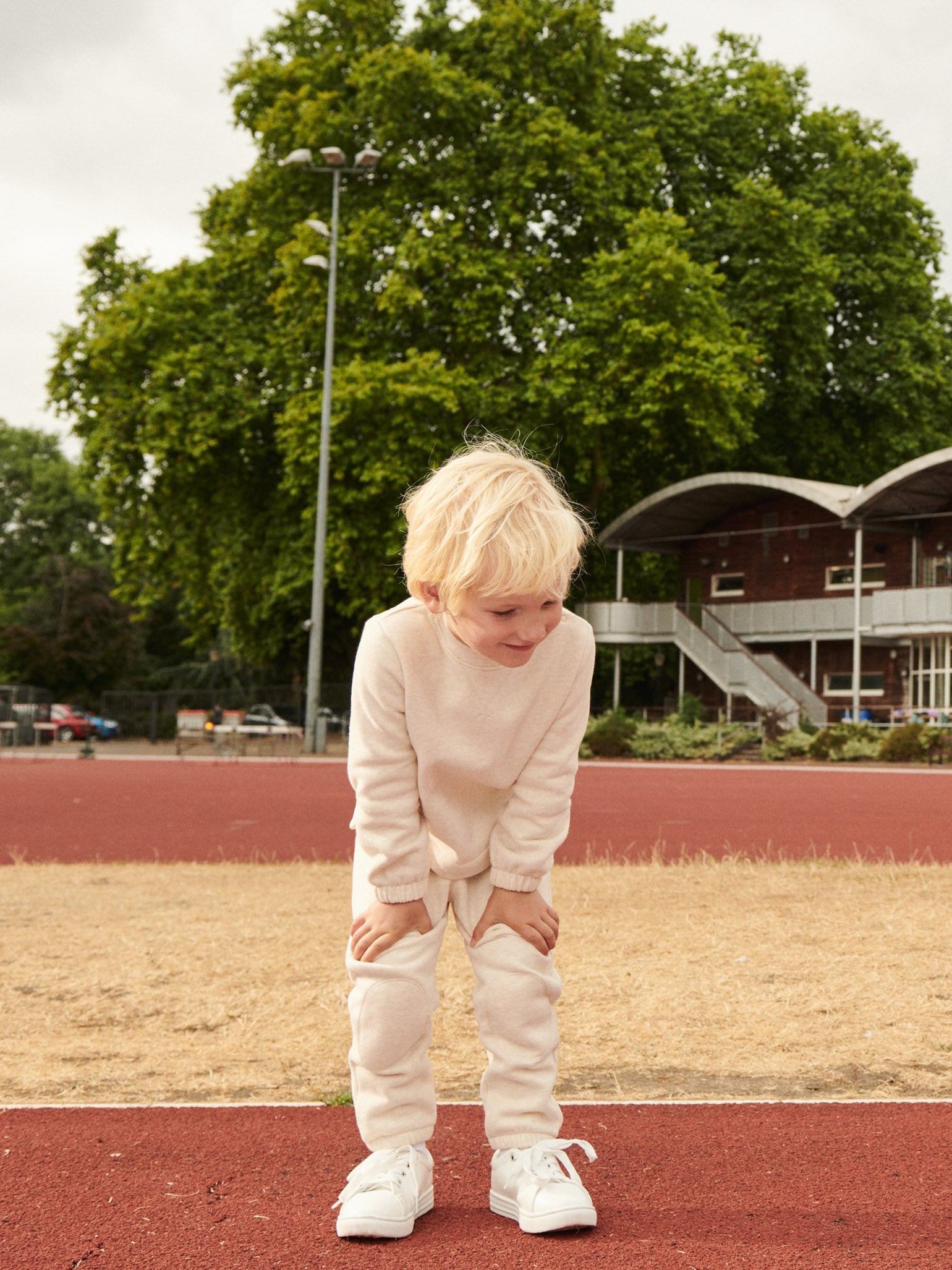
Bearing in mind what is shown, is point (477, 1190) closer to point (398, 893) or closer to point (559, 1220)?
point (559, 1220)

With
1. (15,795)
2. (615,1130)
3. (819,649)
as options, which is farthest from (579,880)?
(819,649)

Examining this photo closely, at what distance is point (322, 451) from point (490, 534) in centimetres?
2647

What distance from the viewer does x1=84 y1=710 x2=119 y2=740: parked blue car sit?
4238 centimetres

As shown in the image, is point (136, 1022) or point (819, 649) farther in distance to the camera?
point (819, 649)

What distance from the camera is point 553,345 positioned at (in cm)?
3117

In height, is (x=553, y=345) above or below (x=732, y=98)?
below

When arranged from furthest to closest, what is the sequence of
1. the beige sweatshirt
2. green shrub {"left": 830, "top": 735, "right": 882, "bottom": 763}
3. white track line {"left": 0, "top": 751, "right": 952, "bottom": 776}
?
green shrub {"left": 830, "top": 735, "right": 882, "bottom": 763}
white track line {"left": 0, "top": 751, "right": 952, "bottom": 776}
the beige sweatshirt

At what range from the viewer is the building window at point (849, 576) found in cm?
3688

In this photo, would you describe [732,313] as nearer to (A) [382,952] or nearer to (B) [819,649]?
(B) [819,649]

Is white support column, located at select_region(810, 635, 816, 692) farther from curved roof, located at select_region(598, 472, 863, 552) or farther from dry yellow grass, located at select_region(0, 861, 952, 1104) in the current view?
dry yellow grass, located at select_region(0, 861, 952, 1104)

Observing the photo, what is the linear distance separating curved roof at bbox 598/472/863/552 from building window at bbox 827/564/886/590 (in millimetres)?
1975

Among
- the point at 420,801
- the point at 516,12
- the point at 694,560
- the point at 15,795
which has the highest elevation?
the point at 516,12

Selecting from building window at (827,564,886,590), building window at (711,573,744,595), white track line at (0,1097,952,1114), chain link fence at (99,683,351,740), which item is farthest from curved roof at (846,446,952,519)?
white track line at (0,1097,952,1114)

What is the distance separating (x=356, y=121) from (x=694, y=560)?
1673 centimetres
